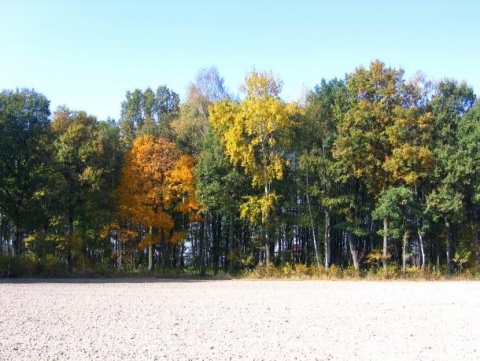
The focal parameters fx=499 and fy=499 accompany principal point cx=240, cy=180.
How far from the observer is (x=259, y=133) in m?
40.7

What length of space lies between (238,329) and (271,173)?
1110 inches

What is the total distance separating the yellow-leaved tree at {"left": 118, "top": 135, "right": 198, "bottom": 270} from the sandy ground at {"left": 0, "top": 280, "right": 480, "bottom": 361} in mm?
21387

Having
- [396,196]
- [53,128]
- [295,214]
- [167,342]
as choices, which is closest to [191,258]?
[295,214]

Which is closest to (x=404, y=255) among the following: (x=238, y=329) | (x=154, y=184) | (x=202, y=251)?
(x=202, y=251)

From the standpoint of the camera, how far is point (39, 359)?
9.33 metres

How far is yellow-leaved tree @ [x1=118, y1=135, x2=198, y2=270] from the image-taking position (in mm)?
42188

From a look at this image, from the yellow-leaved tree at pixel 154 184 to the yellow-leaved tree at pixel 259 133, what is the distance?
4615 mm

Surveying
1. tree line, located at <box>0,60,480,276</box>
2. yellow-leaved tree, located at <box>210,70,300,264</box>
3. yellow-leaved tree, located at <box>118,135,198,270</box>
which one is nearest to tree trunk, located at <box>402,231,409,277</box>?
tree line, located at <box>0,60,480,276</box>

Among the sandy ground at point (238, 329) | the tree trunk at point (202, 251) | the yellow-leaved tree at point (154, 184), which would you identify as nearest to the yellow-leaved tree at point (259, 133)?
the yellow-leaved tree at point (154, 184)

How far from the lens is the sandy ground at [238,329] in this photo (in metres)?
10.1

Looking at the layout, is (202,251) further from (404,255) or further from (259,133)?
(404,255)

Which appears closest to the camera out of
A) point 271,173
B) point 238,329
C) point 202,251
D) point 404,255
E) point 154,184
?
point 238,329

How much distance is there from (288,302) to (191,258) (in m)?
36.9

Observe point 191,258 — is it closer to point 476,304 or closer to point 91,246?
point 91,246
